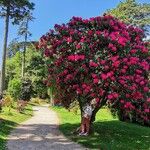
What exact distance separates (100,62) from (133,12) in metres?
37.6

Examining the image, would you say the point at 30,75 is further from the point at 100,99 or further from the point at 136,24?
the point at 100,99

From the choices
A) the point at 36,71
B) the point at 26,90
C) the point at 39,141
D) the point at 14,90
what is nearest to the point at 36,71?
the point at 36,71

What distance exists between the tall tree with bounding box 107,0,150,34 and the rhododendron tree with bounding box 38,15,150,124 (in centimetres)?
3361

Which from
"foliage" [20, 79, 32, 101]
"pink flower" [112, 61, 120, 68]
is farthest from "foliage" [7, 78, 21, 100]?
"pink flower" [112, 61, 120, 68]

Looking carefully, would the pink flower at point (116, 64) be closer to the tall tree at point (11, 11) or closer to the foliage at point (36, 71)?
the tall tree at point (11, 11)

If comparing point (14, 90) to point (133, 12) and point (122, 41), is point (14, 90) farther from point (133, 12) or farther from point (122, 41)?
point (122, 41)

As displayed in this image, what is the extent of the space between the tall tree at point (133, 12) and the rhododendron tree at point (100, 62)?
33.6 metres

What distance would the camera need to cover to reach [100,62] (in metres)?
20.4

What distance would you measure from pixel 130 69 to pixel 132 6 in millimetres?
37535

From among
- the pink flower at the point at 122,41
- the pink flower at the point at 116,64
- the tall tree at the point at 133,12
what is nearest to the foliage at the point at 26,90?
the tall tree at the point at 133,12

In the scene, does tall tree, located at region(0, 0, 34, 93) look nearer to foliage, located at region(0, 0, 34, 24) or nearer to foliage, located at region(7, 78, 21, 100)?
foliage, located at region(0, 0, 34, 24)

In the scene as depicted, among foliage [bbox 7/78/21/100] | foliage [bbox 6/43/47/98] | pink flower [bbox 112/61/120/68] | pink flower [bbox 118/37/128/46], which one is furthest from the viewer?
foliage [bbox 6/43/47/98]

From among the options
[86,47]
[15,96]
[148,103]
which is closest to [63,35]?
[86,47]

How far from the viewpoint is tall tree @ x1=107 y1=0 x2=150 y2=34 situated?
183 feet
